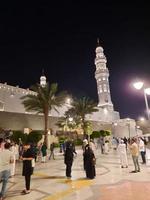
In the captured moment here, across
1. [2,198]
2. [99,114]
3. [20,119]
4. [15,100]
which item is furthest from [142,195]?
[99,114]

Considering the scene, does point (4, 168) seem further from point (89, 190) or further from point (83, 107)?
point (83, 107)

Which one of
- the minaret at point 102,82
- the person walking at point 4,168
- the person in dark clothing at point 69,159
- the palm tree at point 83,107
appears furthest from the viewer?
the minaret at point 102,82

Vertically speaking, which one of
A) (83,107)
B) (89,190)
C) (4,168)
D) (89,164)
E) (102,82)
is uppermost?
(102,82)

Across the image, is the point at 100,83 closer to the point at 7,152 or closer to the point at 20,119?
the point at 20,119

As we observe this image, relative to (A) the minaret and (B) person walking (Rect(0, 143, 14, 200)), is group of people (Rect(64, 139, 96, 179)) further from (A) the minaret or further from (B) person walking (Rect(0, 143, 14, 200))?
(A) the minaret

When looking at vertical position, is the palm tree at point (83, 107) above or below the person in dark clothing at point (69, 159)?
above

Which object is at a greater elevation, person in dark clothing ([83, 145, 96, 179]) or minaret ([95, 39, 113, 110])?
minaret ([95, 39, 113, 110])

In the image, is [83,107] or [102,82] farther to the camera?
[102,82]

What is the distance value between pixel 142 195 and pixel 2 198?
4141 mm

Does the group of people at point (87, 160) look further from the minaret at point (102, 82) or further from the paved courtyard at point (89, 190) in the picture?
the minaret at point (102, 82)

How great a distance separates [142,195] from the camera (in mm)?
6051

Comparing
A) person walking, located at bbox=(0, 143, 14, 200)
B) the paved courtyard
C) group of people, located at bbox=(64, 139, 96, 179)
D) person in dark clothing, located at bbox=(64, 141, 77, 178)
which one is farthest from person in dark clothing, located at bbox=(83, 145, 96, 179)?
person walking, located at bbox=(0, 143, 14, 200)

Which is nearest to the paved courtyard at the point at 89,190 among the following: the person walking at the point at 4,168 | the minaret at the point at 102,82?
the person walking at the point at 4,168

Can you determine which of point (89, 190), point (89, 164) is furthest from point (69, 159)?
point (89, 190)
